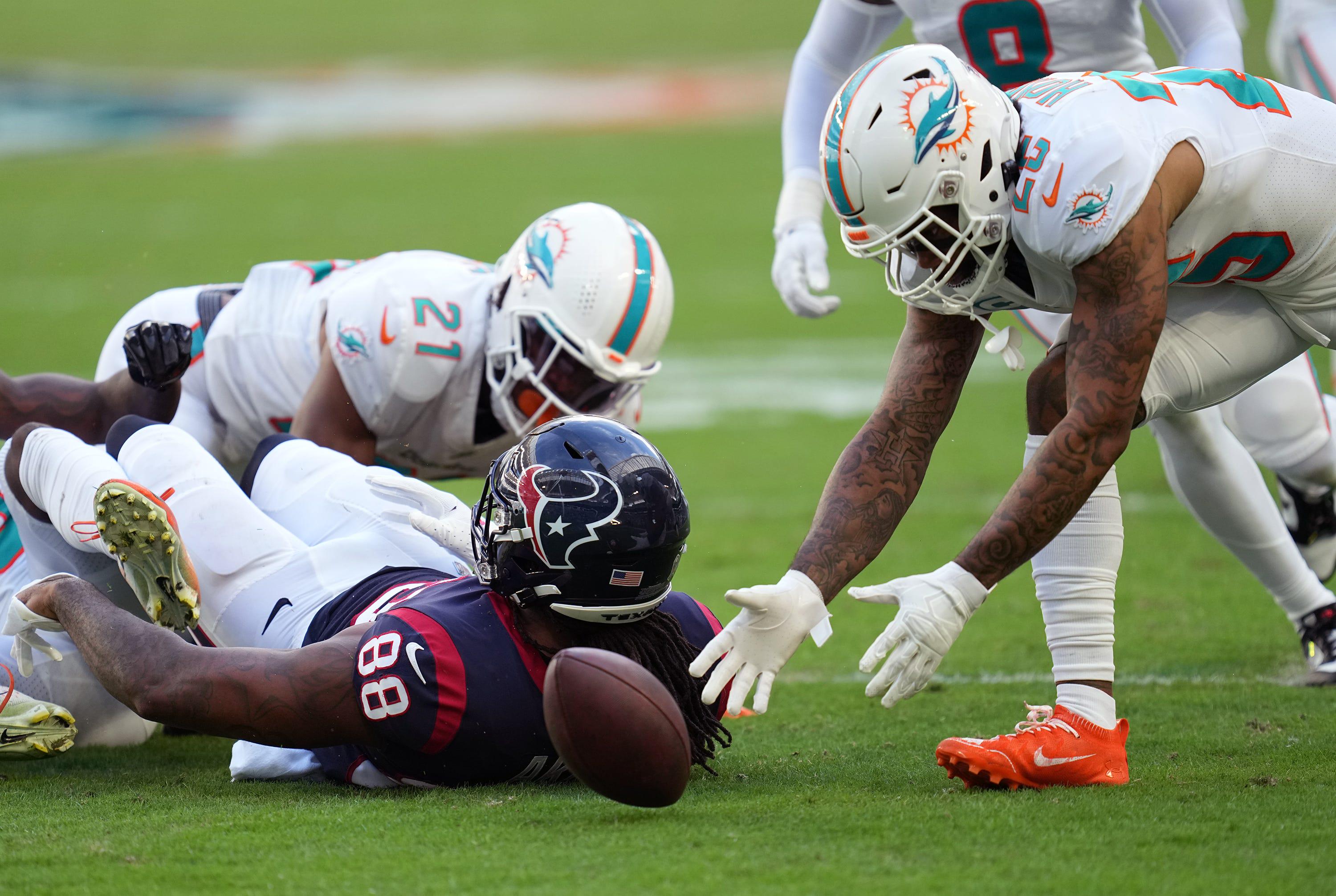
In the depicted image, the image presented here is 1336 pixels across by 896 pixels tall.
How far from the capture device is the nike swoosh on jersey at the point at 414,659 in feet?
8.65

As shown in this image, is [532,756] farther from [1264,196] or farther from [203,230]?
[203,230]

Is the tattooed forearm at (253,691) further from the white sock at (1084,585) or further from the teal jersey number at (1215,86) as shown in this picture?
the teal jersey number at (1215,86)

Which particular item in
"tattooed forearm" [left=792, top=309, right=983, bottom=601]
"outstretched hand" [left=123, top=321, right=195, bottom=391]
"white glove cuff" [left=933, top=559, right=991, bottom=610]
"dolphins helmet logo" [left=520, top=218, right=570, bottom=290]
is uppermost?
"dolphins helmet logo" [left=520, top=218, right=570, bottom=290]

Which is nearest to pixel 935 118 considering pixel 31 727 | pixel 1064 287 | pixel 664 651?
pixel 1064 287

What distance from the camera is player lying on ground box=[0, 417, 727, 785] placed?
2645 mm

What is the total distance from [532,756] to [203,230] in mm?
14919

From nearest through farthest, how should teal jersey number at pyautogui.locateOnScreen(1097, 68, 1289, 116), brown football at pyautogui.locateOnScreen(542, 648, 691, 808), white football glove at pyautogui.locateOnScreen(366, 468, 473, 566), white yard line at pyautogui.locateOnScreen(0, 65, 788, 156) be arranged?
brown football at pyautogui.locateOnScreen(542, 648, 691, 808) → teal jersey number at pyautogui.locateOnScreen(1097, 68, 1289, 116) → white football glove at pyautogui.locateOnScreen(366, 468, 473, 566) → white yard line at pyautogui.locateOnScreen(0, 65, 788, 156)

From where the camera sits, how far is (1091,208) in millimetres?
2648

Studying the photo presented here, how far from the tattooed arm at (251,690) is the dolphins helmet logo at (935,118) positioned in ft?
4.61

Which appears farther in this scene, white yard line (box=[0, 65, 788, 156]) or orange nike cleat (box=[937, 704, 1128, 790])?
white yard line (box=[0, 65, 788, 156])

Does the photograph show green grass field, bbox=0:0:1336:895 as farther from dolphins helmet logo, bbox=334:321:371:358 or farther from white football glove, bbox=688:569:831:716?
dolphins helmet logo, bbox=334:321:371:358

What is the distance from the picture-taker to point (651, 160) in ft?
73.2

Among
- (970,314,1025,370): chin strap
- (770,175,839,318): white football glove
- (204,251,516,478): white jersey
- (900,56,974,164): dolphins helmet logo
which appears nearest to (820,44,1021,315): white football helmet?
(900,56,974,164): dolphins helmet logo

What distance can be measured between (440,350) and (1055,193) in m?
1.92
